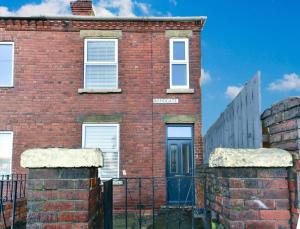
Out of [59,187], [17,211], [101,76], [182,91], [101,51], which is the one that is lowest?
[17,211]

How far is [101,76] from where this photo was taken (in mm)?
11891

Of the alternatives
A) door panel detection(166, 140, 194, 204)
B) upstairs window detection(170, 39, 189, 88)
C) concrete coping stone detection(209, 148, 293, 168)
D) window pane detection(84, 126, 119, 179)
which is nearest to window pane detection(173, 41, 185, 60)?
upstairs window detection(170, 39, 189, 88)

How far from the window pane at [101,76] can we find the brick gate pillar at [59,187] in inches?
340

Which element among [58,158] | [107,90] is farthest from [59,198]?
[107,90]

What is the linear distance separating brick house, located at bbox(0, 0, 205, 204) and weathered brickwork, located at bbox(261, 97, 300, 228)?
789 centimetres

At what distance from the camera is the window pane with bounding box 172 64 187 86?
1192 centimetres

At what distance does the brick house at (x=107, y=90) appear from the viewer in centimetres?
1152

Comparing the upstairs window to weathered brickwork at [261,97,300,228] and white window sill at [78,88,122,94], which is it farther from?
weathered brickwork at [261,97,300,228]

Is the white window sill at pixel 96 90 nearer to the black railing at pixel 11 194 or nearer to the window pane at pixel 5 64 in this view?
the window pane at pixel 5 64

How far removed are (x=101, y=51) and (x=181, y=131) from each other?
3858mm

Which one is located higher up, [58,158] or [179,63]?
[179,63]

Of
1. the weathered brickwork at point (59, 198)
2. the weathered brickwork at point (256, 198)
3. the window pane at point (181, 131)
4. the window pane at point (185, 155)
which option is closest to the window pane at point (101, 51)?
the window pane at point (181, 131)

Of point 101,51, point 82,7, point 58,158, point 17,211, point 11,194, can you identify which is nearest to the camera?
point 58,158

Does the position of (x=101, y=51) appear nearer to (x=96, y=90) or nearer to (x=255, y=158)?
(x=96, y=90)
